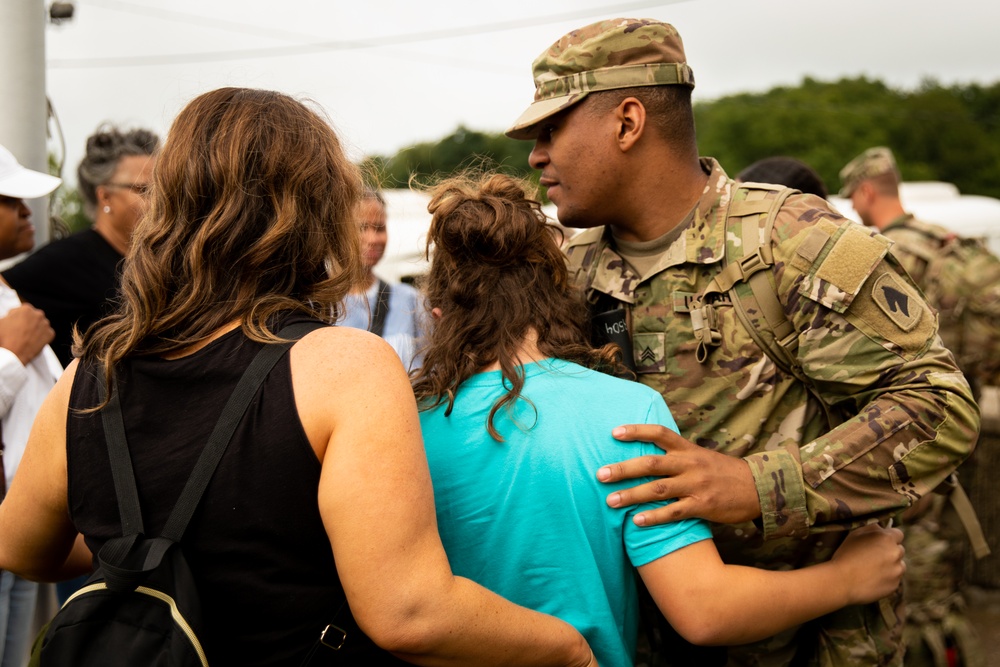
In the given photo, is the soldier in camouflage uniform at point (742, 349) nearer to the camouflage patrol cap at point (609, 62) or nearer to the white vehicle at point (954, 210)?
the camouflage patrol cap at point (609, 62)

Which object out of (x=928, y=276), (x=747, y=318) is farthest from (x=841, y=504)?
(x=928, y=276)

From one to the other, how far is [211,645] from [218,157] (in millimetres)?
789

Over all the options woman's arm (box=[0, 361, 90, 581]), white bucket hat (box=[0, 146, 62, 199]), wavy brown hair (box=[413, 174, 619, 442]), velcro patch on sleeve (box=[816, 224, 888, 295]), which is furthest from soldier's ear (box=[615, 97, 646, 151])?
white bucket hat (box=[0, 146, 62, 199])

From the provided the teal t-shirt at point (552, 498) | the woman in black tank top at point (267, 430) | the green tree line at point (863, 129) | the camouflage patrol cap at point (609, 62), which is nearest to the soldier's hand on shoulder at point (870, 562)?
the teal t-shirt at point (552, 498)

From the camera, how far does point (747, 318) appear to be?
6.96ft

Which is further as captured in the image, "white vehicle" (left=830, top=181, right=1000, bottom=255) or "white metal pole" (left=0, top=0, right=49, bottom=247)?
"white vehicle" (left=830, top=181, right=1000, bottom=255)

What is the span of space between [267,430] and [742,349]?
120 cm

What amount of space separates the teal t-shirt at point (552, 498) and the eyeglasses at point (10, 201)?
207 cm

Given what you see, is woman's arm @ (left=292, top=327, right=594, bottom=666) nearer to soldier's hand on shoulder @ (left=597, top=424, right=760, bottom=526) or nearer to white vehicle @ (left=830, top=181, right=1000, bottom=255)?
soldier's hand on shoulder @ (left=597, top=424, right=760, bottom=526)

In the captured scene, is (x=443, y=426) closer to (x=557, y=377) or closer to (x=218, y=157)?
(x=557, y=377)

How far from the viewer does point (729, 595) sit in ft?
5.32

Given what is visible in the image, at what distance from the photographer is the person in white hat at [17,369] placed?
8.92ft

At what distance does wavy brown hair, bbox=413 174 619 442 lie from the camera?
183 cm

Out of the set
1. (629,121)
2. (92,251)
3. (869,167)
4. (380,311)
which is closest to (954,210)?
(869,167)
